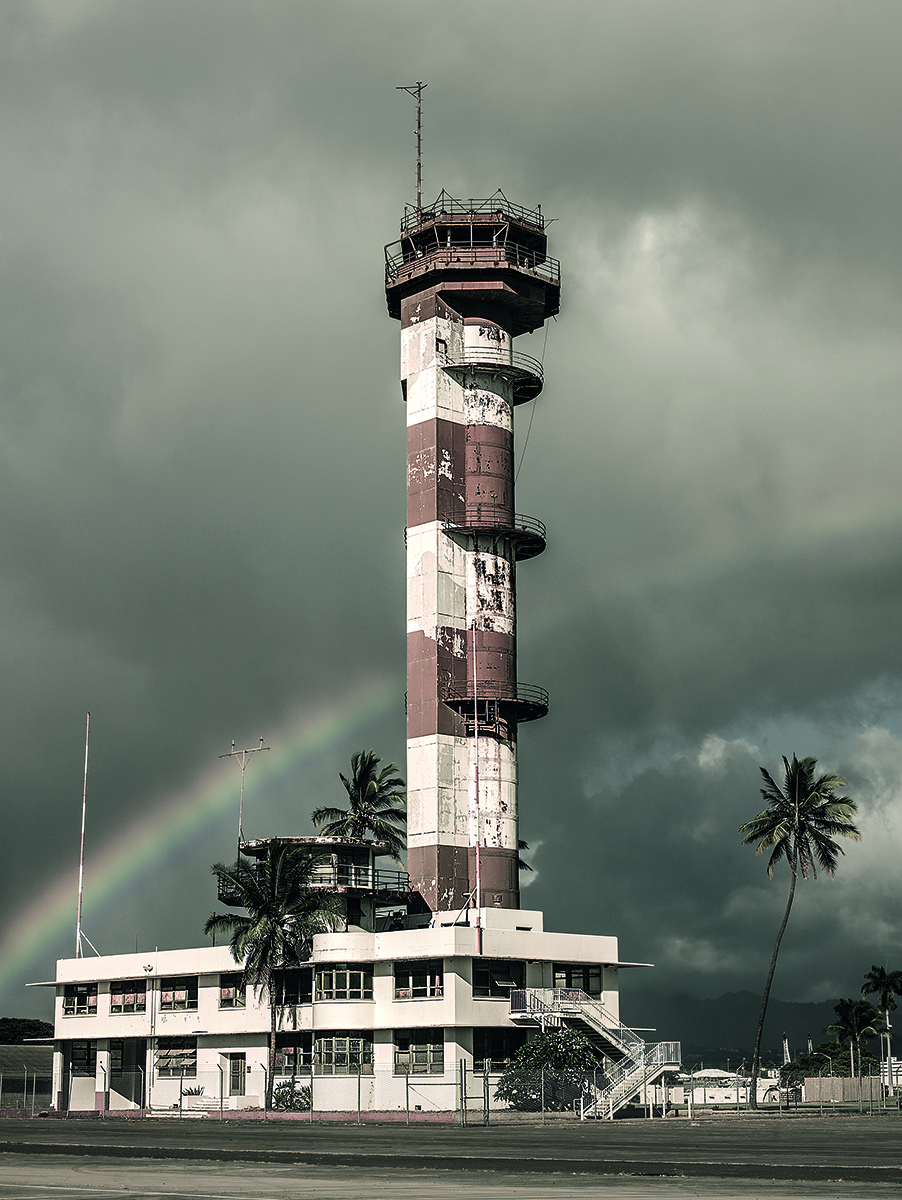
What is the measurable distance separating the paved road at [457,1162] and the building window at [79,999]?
116 ft

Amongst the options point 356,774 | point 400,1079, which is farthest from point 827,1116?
point 356,774

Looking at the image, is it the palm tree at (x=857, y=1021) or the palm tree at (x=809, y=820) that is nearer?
the palm tree at (x=809, y=820)

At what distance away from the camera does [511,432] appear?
89688 millimetres

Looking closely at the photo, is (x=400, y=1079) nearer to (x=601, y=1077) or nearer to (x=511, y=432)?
(x=601, y=1077)

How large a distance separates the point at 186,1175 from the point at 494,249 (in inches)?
2778

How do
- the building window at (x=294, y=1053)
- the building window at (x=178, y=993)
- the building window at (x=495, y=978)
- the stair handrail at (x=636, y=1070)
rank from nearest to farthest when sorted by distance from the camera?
the stair handrail at (x=636, y=1070)
the building window at (x=495, y=978)
the building window at (x=294, y=1053)
the building window at (x=178, y=993)

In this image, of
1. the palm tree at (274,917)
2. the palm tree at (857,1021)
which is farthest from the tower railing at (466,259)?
the palm tree at (857,1021)

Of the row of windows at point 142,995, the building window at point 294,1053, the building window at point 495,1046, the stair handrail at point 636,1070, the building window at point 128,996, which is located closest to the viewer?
the stair handrail at point 636,1070

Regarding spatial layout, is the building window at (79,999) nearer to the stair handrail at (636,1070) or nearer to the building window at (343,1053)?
the building window at (343,1053)

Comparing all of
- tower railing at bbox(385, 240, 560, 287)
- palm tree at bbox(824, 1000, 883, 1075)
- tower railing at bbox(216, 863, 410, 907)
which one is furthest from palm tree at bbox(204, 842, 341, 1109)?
palm tree at bbox(824, 1000, 883, 1075)

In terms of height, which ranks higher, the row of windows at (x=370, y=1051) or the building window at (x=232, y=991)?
the building window at (x=232, y=991)

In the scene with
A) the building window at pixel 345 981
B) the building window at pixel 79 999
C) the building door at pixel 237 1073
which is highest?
the building window at pixel 345 981

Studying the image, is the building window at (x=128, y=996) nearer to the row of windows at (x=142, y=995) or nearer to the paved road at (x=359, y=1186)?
the row of windows at (x=142, y=995)

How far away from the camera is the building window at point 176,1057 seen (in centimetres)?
8469
